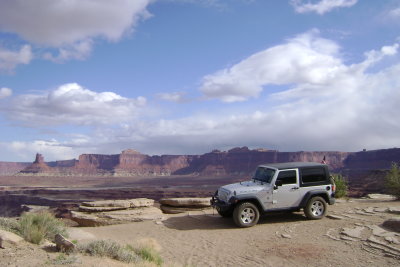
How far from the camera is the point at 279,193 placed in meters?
11.5

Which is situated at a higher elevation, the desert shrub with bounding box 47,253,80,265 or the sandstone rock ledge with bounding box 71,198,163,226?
the desert shrub with bounding box 47,253,80,265

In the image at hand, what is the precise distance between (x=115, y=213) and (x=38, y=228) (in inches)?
241

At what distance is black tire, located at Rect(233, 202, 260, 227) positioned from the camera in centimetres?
1112

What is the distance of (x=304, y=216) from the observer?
12.6 metres

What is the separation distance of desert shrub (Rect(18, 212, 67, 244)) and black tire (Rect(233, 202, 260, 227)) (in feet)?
17.0

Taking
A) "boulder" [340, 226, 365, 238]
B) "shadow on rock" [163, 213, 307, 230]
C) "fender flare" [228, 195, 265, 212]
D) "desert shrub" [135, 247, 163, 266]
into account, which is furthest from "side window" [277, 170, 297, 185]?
"desert shrub" [135, 247, 163, 266]

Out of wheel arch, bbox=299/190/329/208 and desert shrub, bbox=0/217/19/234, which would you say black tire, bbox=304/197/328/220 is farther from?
desert shrub, bbox=0/217/19/234

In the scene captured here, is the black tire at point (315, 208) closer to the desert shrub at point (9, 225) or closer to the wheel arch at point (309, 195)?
the wheel arch at point (309, 195)

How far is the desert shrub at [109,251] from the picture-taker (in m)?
7.03

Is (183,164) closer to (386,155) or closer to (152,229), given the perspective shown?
(386,155)

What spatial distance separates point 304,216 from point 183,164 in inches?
7064

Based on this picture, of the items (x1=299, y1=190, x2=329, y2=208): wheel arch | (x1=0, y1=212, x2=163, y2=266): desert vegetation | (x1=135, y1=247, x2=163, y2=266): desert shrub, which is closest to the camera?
(x1=0, y1=212, x2=163, y2=266): desert vegetation

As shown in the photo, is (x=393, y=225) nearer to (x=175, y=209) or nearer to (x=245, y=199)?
(x=245, y=199)

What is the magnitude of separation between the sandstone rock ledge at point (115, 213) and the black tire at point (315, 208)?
19.0 feet
